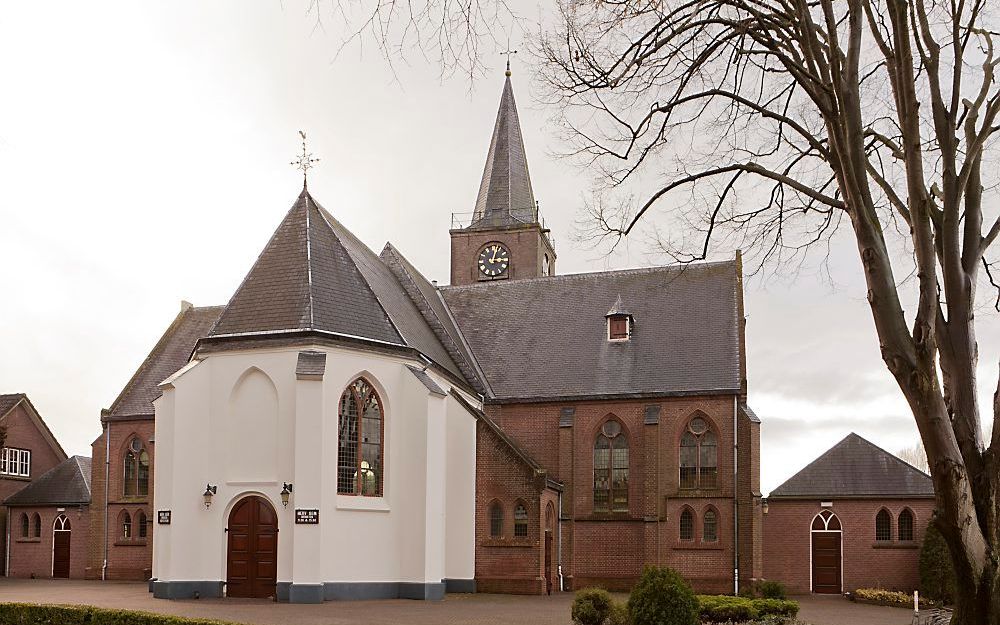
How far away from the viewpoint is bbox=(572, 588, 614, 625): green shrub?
18469 millimetres

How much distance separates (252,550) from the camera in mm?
24391

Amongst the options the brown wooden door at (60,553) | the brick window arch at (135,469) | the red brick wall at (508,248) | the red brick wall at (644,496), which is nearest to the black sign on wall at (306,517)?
the red brick wall at (644,496)

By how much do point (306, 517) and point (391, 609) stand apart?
327 cm

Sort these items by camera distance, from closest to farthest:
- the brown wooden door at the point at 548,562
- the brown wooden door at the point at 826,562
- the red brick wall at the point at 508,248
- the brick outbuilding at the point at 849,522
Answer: the brown wooden door at the point at 548,562 < the brick outbuilding at the point at 849,522 < the brown wooden door at the point at 826,562 < the red brick wall at the point at 508,248

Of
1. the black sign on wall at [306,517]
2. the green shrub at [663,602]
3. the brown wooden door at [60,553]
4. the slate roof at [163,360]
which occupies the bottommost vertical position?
the brown wooden door at [60,553]

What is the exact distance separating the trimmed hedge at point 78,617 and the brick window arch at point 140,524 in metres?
16.9

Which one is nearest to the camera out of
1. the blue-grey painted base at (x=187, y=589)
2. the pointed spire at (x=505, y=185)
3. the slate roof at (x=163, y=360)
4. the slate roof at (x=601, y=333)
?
the blue-grey painted base at (x=187, y=589)

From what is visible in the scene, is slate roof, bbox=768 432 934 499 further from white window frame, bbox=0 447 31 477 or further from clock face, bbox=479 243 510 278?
white window frame, bbox=0 447 31 477

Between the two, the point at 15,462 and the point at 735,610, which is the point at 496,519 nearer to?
the point at 735,610

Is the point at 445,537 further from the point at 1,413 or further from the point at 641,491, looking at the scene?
the point at 1,413

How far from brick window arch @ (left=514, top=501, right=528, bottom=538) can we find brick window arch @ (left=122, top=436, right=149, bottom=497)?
14.8m

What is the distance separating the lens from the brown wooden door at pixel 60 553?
3766 cm

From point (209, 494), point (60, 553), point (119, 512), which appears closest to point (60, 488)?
point (60, 553)

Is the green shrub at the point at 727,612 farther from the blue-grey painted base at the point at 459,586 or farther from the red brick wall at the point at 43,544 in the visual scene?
the red brick wall at the point at 43,544
